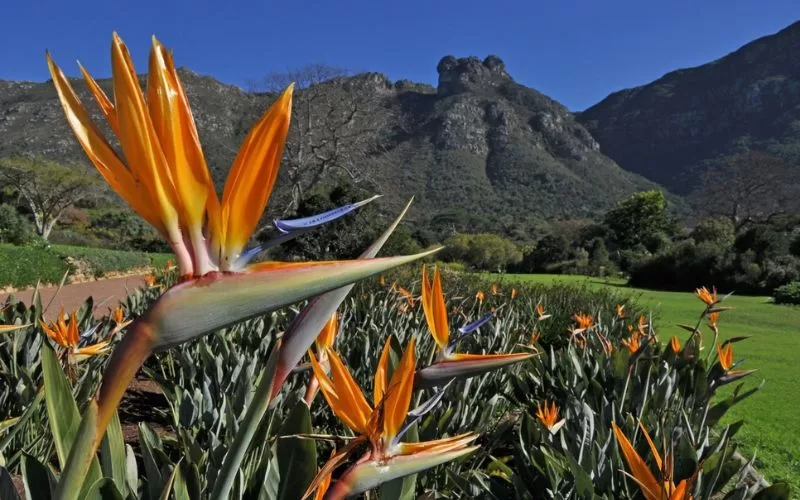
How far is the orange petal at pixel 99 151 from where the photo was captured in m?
0.43

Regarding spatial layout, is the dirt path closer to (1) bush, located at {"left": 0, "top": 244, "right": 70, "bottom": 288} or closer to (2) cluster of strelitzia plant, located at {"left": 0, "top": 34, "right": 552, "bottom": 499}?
(1) bush, located at {"left": 0, "top": 244, "right": 70, "bottom": 288}

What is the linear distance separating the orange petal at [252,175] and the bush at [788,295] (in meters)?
14.1

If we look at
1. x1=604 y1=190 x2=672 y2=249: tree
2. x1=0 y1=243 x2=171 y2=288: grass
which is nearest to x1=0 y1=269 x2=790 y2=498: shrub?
x1=0 y1=243 x2=171 y2=288: grass

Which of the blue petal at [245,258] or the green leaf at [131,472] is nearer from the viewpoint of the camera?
the blue petal at [245,258]

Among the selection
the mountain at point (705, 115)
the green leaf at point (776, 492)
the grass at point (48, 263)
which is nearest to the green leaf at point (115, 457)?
the green leaf at point (776, 492)

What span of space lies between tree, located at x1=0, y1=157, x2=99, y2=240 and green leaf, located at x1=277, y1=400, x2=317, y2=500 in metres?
27.4

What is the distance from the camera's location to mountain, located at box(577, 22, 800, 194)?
5725 centimetres

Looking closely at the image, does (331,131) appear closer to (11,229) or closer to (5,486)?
(11,229)

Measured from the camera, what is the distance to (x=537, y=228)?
40281 millimetres

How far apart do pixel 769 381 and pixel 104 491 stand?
17.7 feet

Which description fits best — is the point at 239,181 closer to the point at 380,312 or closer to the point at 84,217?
the point at 380,312

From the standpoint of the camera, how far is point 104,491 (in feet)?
2.14

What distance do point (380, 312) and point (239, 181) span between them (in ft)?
11.9

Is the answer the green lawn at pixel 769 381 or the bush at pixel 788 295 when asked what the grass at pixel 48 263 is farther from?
the bush at pixel 788 295
